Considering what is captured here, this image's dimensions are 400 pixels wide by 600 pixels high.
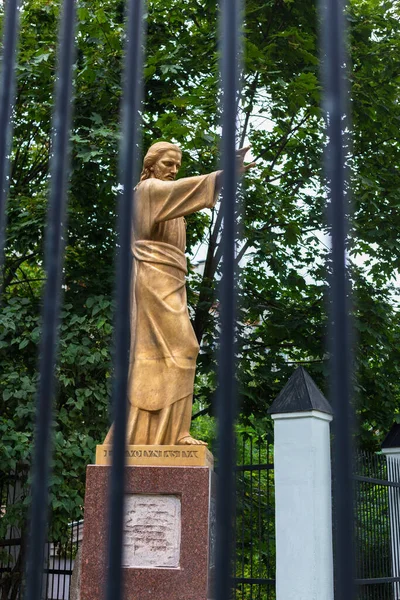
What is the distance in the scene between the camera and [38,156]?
1198cm

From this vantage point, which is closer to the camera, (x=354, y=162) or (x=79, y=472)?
(x=79, y=472)

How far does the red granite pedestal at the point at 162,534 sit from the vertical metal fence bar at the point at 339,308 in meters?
4.47

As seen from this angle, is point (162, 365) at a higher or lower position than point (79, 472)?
higher

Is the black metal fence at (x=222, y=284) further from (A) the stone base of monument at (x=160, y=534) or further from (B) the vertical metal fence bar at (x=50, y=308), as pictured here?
(A) the stone base of monument at (x=160, y=534)

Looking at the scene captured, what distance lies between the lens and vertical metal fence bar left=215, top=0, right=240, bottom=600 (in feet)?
4.09

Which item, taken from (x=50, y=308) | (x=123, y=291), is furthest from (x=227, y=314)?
(x=50, y=308)

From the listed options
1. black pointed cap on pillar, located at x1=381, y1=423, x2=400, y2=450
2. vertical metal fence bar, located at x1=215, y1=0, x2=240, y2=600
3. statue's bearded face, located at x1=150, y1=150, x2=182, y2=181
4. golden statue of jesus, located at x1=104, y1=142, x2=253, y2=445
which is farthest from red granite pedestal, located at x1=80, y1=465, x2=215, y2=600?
vertical metal fence bar, located at x1=215, y1=0, x2=240, y2=600

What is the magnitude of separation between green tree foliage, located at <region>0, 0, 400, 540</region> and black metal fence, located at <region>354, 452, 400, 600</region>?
210 cm

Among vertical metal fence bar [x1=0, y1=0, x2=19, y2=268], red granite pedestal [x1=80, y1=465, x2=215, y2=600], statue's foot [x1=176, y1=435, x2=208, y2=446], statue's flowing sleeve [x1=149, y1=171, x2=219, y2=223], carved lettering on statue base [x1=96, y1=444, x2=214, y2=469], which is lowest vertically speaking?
red granite pedestal [x1=80, y1=465, x2=215, y2=600]

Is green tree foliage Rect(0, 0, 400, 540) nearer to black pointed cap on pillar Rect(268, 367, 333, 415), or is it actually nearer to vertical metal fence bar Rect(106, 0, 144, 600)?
black pointed cap on pillar Rect(268, 367, 333, 415)

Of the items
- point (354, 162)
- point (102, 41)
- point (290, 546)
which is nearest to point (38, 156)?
point (102, 41)

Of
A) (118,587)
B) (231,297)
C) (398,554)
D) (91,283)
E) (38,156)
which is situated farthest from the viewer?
(38,156)

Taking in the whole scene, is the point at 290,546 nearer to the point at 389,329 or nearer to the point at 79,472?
the point at 79,472

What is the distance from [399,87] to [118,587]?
35.2 feet
